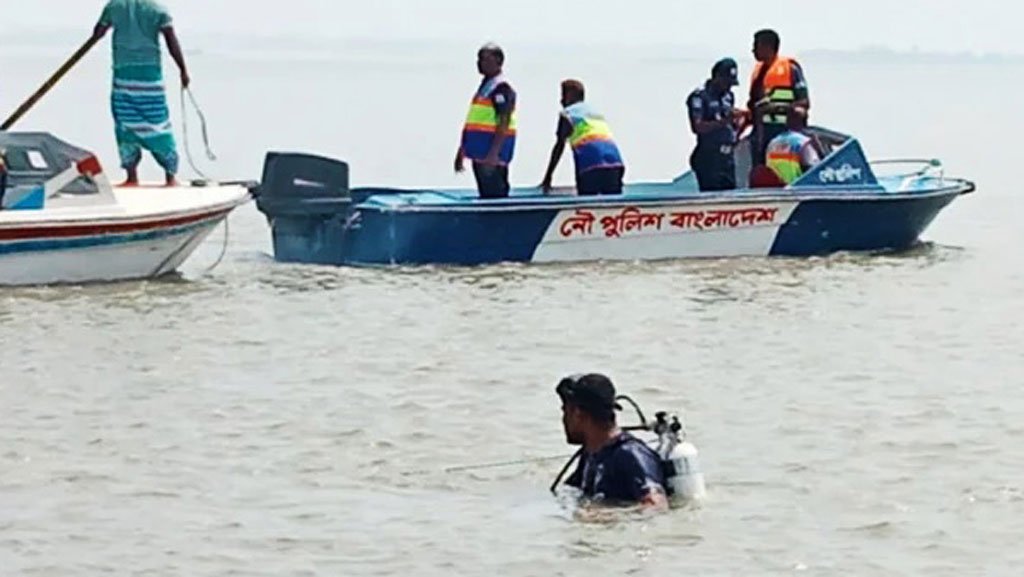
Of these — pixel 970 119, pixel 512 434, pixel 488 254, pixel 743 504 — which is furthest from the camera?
pixel 970 119

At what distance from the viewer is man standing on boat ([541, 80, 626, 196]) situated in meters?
16.9

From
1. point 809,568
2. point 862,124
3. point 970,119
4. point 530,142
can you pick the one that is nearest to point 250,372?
point 809,568

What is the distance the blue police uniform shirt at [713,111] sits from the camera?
17.0 m

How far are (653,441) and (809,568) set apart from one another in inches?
32.9

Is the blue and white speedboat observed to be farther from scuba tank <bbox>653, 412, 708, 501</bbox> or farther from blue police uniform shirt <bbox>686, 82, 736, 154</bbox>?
scuba tank <bbox>653, 412, 708, 501</bbox>

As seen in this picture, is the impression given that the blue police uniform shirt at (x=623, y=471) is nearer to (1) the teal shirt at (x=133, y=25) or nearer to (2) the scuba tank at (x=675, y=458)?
(2) the scuba tank at (x=675, y=458)

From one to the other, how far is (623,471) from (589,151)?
301 inches

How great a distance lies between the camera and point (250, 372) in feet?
43.9

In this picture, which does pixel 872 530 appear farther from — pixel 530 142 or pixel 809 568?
pixel 530 142

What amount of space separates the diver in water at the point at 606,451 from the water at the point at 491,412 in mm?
144

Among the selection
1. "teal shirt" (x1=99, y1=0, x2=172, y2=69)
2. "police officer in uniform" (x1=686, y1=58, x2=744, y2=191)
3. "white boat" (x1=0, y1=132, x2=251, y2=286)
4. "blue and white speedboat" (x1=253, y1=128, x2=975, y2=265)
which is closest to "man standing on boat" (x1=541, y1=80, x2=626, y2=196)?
"blue and white speedboat" (x1=253, y1=128, x2=975, y2=265)

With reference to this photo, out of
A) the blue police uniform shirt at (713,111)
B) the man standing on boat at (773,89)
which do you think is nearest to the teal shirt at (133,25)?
the blue police uniform shirt at (713,111)

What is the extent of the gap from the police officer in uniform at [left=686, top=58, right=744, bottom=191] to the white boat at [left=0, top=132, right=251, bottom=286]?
10.7 ft

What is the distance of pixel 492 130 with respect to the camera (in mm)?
16859
